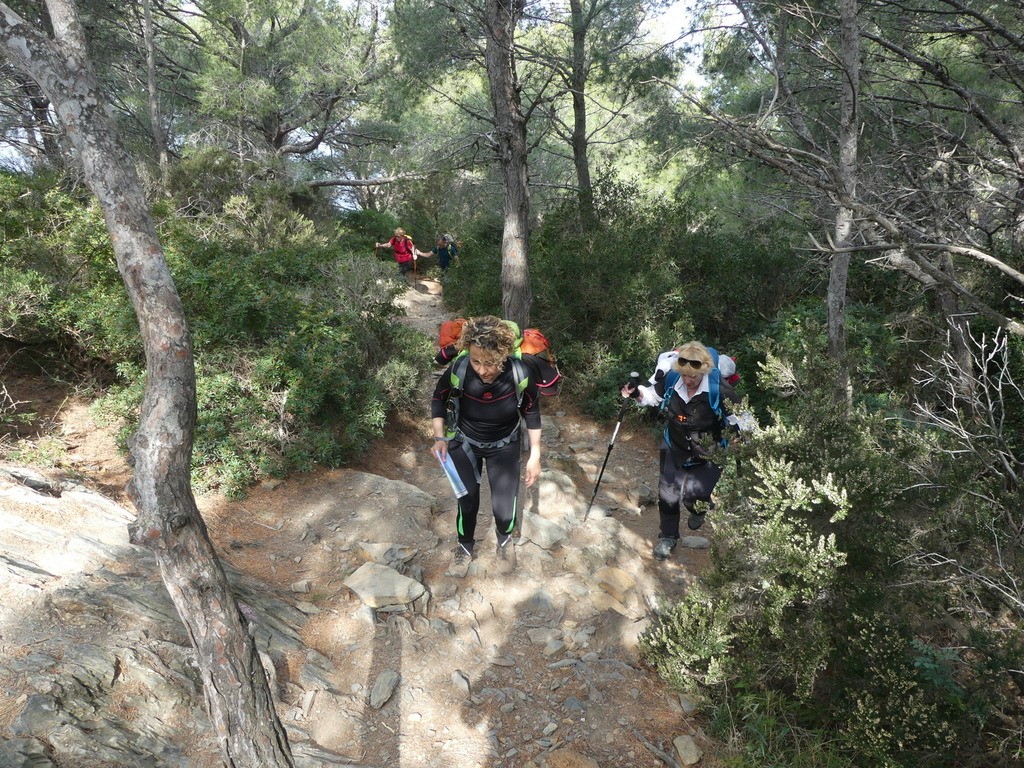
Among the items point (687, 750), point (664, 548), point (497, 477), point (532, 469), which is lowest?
point (664, 548)

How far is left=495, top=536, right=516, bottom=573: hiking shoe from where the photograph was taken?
4.73 metres

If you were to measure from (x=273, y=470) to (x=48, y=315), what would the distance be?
109 inches

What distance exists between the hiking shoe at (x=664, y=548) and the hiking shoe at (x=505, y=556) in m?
1.46

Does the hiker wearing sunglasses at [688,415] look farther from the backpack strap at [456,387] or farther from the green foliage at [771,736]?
the backpack strap at [456,387]

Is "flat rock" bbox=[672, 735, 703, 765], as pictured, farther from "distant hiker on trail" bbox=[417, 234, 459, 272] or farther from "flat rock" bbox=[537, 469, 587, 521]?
"distant hiker on trail" bbox=[417, 234, 459, 272]

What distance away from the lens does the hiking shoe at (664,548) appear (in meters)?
5.26

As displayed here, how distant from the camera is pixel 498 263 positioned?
11.5 m

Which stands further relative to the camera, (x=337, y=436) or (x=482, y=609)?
(x=337, y=436)

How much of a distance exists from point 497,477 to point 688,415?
5.55 feet

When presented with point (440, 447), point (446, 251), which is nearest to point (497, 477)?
point (440, 447)

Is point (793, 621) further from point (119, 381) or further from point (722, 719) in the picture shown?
point (119, 381)

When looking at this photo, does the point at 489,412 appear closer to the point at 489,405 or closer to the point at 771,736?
the point at 489,405

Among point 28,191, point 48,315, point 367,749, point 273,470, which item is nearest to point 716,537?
point 367,749

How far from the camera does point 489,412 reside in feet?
13.0
